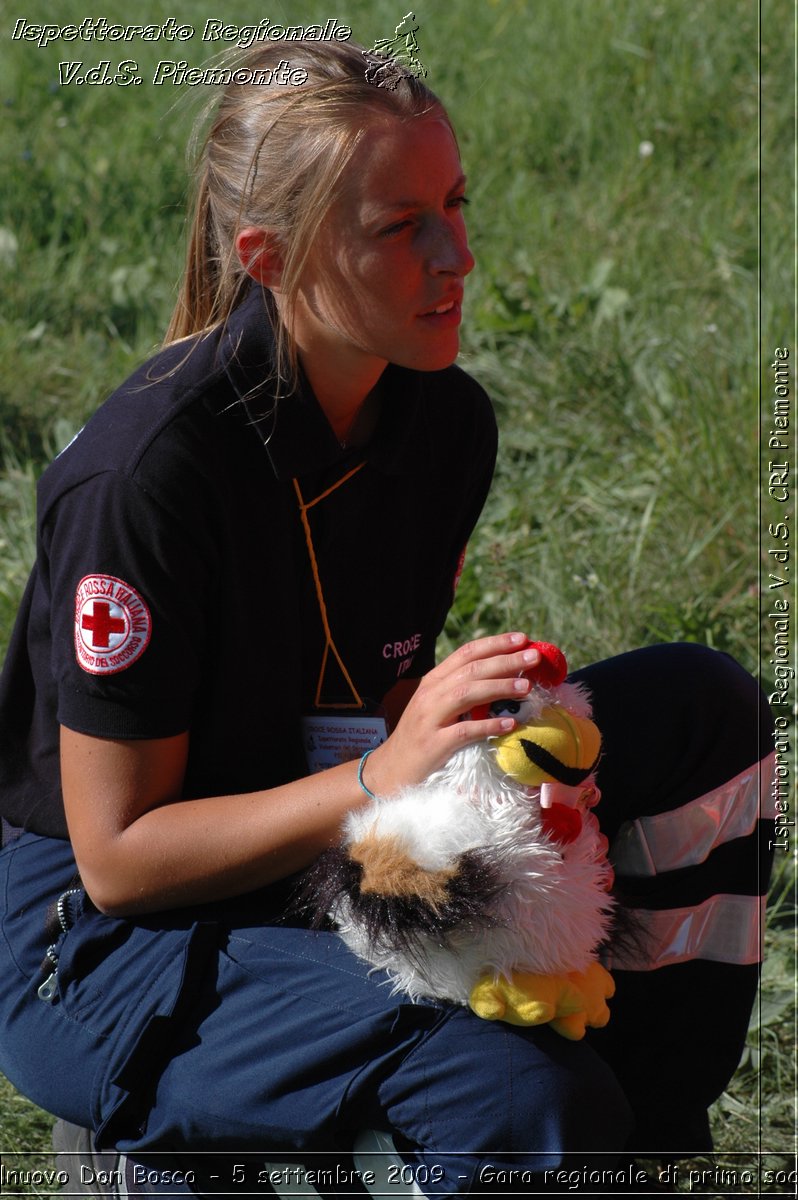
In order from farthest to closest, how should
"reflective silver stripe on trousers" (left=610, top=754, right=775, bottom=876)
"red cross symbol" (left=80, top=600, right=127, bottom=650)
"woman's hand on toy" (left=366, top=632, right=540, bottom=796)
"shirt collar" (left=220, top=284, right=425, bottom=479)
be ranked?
"reflective silver stripe on trousers" (left=610, top=754, right=775, bottom=876) < "shirt collar" (left=220, top=284, right=425, bottom=479) < "red cross symbol" (left=80, top=600, right=127, bottom=650) < "woman's hand on toy" (left=366, top=632, right=540, bottom=796)

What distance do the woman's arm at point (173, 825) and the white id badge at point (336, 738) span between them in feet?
0.58

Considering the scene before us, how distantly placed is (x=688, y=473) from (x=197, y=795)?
1.72 metres

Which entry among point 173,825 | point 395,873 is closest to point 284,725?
point 173,825

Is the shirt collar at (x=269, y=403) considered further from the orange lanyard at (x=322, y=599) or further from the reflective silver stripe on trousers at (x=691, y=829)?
the reflective silver stripe on trousers at (x=691, y=829)

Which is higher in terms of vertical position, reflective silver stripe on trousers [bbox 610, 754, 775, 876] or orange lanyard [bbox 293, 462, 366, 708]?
orange lanyard [bbox 293, 462, 366, 708]

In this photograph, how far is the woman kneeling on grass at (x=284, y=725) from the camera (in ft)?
4.71

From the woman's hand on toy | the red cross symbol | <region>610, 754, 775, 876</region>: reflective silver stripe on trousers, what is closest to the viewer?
the woman's hand on toy

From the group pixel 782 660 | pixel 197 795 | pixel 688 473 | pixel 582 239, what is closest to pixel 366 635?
pixel 197 795

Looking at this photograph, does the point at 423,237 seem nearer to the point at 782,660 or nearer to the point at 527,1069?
the point at 527,1069

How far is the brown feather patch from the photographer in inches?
53.9

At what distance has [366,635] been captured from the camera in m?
1.78

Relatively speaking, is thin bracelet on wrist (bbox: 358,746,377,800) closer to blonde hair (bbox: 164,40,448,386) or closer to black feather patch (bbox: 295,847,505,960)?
black feather patch (bbox: 295,847,505,960)

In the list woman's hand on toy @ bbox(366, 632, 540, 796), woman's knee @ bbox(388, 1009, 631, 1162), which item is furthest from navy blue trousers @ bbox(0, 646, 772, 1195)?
woman's hand on toy @ bbox(366, 632, 540, 796)

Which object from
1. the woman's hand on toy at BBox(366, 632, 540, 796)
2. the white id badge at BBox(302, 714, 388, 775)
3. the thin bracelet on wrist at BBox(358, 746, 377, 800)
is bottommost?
the white id badge at BBox(302, 714, 388, 775)
